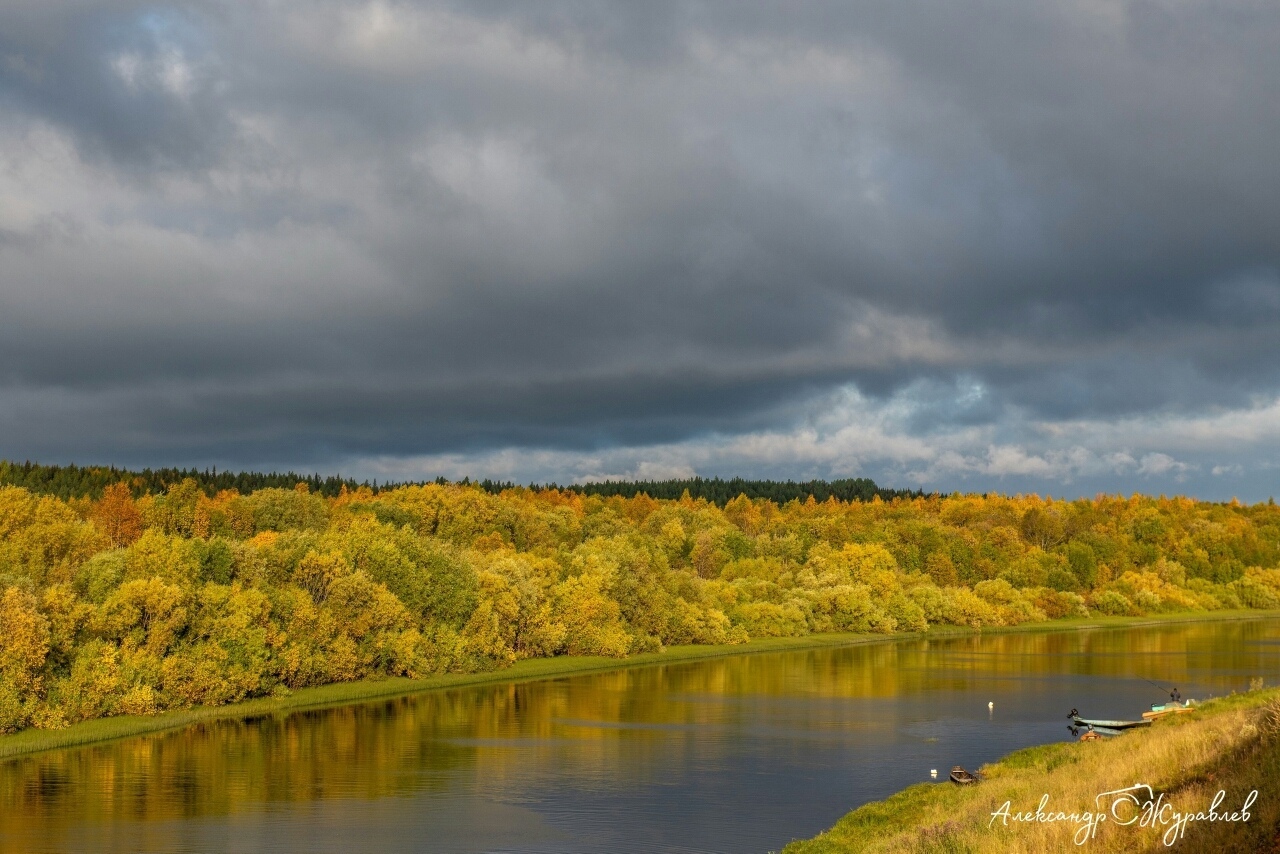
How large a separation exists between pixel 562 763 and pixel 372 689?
38628 millimetres

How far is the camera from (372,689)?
109375mm

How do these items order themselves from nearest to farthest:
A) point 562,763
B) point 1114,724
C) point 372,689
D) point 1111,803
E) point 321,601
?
point 1111,803
point 562,763
point 1114,724
point 372,689
point 321,601

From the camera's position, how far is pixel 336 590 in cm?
11238

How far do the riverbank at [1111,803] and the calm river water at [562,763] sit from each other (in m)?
7.48

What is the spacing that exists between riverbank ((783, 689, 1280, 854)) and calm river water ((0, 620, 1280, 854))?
24.5 feet

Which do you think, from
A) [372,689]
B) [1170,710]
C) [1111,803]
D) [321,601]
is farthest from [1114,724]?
[321,601]

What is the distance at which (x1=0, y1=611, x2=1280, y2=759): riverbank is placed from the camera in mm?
81125

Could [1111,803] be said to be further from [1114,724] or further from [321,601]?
[321,601]

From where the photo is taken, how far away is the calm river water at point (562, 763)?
192 ft

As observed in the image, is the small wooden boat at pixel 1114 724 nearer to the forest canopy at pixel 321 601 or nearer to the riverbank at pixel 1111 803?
the riverbank at pixel 1111 803

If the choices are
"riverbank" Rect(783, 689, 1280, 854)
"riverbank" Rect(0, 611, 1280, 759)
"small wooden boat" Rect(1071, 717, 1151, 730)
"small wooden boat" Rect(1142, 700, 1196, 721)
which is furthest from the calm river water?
"riverbank" Rect(783, 689, 1280, 854)

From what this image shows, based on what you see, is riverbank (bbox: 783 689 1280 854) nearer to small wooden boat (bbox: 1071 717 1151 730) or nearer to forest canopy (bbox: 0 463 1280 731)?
small wooden boat (bbox: 1071 717 1151 730)

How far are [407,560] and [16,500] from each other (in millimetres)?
56507

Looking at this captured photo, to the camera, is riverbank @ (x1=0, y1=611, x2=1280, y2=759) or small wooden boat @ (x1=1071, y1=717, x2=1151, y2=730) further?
small wooden boat @ (x1=1071, y1=717, x2=1151, y2=730)
